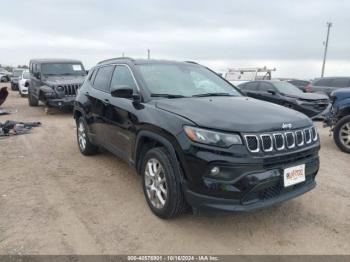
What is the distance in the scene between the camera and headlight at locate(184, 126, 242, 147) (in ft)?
9.77

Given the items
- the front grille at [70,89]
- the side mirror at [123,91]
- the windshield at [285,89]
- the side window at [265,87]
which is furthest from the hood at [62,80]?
the side mirror at [123,91]

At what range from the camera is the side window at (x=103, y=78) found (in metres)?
5.03

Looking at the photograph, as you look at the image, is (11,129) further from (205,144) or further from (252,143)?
(252,143)

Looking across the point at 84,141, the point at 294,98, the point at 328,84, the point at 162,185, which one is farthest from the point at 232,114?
the point at 328,84

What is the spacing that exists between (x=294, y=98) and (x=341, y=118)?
153 inches

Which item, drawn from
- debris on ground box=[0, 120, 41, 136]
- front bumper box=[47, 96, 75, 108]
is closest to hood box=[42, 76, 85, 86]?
front bumper box=[47, 96, 75, 108]

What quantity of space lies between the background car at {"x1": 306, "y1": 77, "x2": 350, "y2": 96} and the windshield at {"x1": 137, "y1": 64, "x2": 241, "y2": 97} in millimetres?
10048

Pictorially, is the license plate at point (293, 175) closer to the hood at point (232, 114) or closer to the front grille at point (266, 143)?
the front grille at point (266, 143)

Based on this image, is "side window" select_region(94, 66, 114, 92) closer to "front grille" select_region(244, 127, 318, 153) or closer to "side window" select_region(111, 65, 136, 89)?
"side window" select_region(111, 65, 136, 89)

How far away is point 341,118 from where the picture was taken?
6.91 meters

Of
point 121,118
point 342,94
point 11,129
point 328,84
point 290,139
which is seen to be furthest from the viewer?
point 328,84

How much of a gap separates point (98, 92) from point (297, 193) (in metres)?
3.31

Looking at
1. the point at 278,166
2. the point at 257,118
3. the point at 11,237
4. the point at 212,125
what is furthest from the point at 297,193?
the point at 11,237

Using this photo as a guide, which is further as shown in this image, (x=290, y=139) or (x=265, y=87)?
(x=265, y=87)
